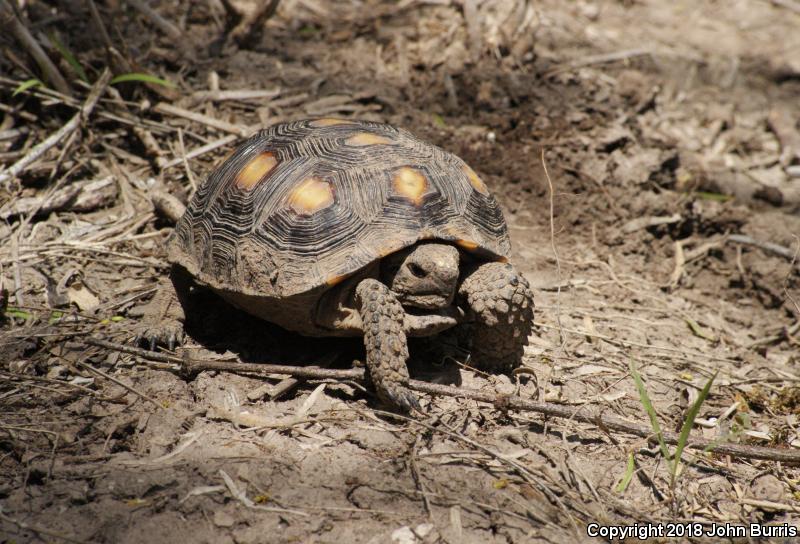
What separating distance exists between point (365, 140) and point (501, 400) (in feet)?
4.77

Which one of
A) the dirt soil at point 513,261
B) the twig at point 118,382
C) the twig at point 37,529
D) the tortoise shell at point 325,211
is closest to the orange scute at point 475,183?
the tortoise shell at point 325,211

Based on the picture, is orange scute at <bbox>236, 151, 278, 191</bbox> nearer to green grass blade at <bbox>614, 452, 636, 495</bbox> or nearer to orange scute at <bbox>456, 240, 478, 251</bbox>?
orange scute at <bbox>456, 240, 478, 251</bbox>

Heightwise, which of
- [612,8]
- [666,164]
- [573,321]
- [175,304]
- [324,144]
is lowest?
[573,321]

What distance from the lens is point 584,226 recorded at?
509 cm

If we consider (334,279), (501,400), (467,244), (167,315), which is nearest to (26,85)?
(167,315)

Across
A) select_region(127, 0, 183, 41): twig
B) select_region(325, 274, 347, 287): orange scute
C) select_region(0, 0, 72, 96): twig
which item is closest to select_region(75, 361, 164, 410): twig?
select_region(325, 274, 347, 287): orange scute

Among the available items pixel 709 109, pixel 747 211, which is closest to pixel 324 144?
pixel 747 211

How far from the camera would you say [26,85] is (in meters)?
4.69

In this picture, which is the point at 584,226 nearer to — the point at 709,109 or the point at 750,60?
the point at 709,109

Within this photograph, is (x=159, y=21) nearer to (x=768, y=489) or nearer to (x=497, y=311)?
(x=497, y=311)

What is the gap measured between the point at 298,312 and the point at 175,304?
0.87 m

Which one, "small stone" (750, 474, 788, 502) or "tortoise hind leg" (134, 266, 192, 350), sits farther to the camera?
"tortoise hind leg" (134, 266, 192, 350)

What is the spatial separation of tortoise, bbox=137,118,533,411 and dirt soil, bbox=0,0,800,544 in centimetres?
29

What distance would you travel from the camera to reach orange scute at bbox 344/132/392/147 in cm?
351
